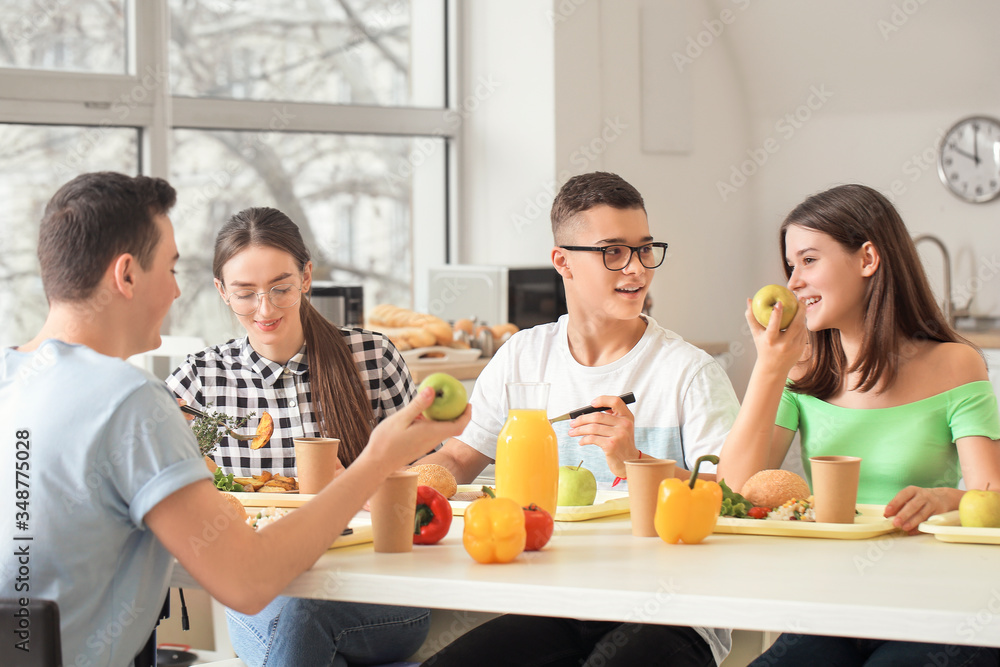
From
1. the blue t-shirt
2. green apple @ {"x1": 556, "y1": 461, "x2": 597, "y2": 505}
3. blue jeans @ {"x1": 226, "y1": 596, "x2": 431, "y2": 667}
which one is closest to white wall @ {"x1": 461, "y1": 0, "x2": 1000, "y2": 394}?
green apple @ {"x1": 556, "y1": 461, "x2": 597, "y2": 505}

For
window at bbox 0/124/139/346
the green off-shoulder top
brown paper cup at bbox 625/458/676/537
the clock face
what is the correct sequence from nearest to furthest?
brown paper cup at bbox 625/458/676/537, the green off-shoulder top, window at bbox 0/124/139/346, the clock face

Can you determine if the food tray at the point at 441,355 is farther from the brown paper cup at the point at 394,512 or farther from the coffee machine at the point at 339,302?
the brown paper cup at the point at 394,512

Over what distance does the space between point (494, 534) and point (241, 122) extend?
3.33 metres

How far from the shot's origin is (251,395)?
91.0 inches

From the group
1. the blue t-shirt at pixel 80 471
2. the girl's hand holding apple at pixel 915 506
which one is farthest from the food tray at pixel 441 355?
the blue t-shirt at pixel 80 471

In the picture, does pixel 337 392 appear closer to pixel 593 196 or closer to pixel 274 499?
pixel 274 499

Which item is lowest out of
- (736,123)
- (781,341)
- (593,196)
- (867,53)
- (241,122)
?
(781,341)

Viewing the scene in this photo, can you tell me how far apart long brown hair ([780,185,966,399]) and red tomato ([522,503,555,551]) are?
2.68 ft

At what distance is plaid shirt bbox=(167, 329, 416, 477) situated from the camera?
229 centimetres

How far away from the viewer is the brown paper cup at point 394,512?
1.44 metres

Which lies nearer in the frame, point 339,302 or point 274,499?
→ point 274,499

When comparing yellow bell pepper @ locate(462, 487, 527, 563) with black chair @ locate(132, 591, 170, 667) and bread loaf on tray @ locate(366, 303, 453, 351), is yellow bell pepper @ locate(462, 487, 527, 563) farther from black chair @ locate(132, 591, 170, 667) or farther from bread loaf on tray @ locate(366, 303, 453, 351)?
bread loaf on tray @ locate(366, 303, 453, 351)


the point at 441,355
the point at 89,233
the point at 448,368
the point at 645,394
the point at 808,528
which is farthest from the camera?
the point at 441,355

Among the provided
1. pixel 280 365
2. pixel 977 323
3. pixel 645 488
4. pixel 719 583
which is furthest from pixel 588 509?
pixel 977 323
